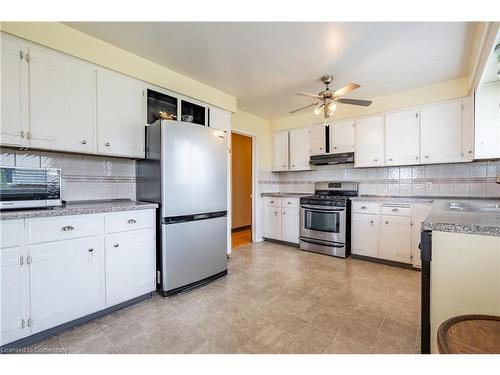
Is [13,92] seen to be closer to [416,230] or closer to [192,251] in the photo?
[192,251]

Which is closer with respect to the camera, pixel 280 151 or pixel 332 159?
pixel 332 159

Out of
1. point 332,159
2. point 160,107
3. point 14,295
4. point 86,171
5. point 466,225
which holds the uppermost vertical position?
point 160,107

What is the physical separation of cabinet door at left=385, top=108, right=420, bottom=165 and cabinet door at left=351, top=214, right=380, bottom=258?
2.97 feet

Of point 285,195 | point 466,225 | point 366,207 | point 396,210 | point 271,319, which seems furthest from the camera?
point 285,195

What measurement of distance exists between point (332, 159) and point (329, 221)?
1.08 meters

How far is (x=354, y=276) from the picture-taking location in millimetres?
2916

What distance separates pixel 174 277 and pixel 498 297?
92.9 inches

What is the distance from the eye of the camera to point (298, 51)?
237 centimetres

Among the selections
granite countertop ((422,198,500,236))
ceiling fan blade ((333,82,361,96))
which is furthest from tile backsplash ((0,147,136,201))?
granite countertop ((422,198,500,236))

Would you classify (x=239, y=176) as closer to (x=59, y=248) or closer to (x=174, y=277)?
(x=174, y=277)

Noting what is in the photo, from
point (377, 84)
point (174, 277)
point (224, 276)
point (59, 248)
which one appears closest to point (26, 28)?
point (59, 248)

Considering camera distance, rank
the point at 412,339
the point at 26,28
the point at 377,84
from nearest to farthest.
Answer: the point at 412,339 < the point at 26,28 < the point at 377,84

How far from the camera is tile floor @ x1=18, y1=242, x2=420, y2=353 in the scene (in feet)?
5.45

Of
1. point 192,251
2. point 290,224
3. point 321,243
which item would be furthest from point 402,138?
point 192,251
